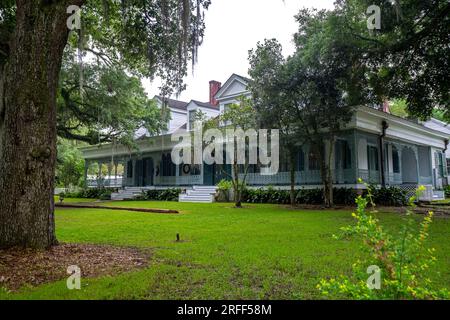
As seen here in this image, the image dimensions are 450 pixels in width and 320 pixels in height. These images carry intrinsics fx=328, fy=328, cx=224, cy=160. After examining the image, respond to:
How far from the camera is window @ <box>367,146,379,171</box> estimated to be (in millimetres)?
17234

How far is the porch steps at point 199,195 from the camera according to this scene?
1910 centimetres

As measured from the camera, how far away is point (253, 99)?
13.8m

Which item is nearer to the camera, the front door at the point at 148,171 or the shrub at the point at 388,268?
the shrub at the point at 388,268

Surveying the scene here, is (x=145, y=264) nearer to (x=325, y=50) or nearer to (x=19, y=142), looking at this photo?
(x=19, y=142)

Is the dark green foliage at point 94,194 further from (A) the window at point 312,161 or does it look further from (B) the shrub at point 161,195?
(A) the window at point 312,161

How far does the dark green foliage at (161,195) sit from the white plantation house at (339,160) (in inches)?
35.7

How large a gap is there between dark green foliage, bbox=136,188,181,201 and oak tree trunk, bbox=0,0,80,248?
641 inches

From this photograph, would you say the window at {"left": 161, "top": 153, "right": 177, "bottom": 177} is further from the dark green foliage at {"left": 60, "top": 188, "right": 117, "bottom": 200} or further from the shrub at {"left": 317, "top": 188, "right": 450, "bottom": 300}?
the shrub at {"left": 317, "top": 188, "right": 450, "bottom": 300}

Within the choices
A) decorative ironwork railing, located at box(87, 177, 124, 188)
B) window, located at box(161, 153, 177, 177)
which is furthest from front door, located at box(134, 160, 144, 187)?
window, located at box(161, 153, 177, 177)

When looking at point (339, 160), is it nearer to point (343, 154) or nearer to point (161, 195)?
point (343, 154)

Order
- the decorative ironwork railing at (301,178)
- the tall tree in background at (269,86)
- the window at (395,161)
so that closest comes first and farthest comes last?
the tall tree in background at (269,86) < the decorative ironwork railing at (301,178) < the window at (395,161)

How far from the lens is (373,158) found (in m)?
17.6

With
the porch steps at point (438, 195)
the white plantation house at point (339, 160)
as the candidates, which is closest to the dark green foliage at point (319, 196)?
the white plantation house at point (339, 160)
